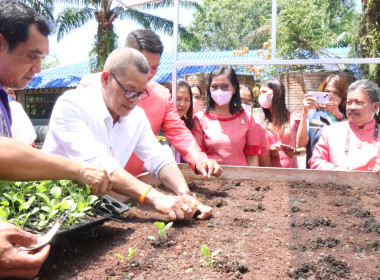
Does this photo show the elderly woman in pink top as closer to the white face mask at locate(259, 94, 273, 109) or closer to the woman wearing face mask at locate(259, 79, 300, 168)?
the woman wearing face mask at locate(259, 79, 300, 168)

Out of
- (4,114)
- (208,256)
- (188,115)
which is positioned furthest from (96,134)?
(188,115)

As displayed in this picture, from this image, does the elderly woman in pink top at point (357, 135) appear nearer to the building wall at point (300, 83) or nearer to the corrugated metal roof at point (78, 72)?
the building wall at point (300, 83)

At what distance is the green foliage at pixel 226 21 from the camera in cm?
3177

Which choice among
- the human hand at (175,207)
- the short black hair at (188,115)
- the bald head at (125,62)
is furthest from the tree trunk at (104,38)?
the human hand at (175,207)

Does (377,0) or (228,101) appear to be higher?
(377,0)

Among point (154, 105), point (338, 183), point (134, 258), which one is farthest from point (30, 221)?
point (338, 183)

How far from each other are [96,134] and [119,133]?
17cm

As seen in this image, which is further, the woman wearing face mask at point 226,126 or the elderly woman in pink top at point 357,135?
the woman wearing face mask at point 226,126

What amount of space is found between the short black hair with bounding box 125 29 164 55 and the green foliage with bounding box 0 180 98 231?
139cm

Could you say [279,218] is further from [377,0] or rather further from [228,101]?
[377,0]

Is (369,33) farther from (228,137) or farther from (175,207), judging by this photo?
(175,207)

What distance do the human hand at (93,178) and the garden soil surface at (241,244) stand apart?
156mm

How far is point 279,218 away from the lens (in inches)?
A: 75.1

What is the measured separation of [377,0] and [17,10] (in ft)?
24.0
